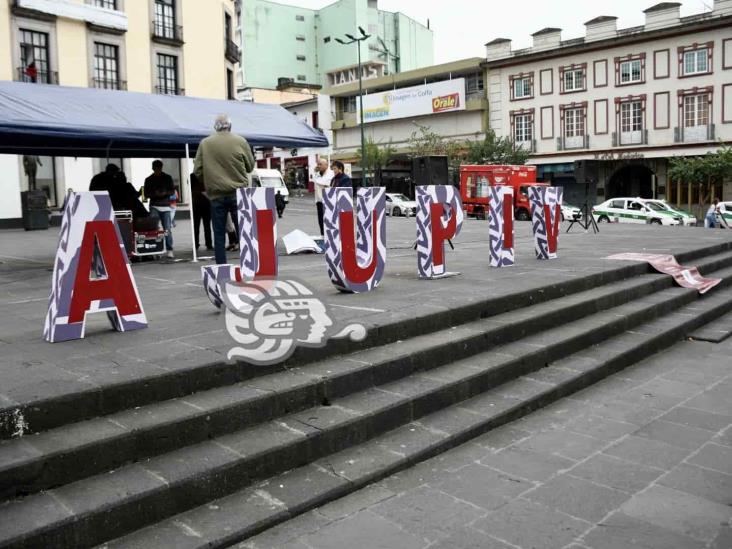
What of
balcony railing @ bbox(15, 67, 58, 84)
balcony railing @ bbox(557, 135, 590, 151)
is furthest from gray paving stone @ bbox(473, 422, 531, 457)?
balcony railing @ bbox(557, 135, 590, 151)

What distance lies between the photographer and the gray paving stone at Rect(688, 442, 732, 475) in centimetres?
372

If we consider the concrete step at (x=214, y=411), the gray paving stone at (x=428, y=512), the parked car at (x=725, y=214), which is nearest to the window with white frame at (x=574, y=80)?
the parked car at (x=725, y=214)

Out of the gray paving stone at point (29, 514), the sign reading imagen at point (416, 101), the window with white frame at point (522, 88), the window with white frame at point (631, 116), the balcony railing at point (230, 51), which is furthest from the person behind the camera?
the sign reading imagen at point (416, 101)

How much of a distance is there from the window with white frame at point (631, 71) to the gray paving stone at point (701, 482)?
120 ft

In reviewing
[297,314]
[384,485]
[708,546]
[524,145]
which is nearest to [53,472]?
[384,485]

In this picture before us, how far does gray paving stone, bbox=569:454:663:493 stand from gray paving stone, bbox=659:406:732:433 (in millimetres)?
931

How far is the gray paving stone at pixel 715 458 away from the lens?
12.2 feet

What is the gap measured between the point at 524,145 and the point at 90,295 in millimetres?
39284

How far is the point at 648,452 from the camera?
3.91m

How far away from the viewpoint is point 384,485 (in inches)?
135

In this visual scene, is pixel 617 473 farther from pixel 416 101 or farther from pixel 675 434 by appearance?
pixel 416 101

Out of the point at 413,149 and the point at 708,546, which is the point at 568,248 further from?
the point at 413,149

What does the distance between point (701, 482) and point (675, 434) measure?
2.37 feet

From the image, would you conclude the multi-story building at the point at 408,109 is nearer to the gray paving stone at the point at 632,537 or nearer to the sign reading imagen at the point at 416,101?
the sign reading imagen at the point at 416,101
